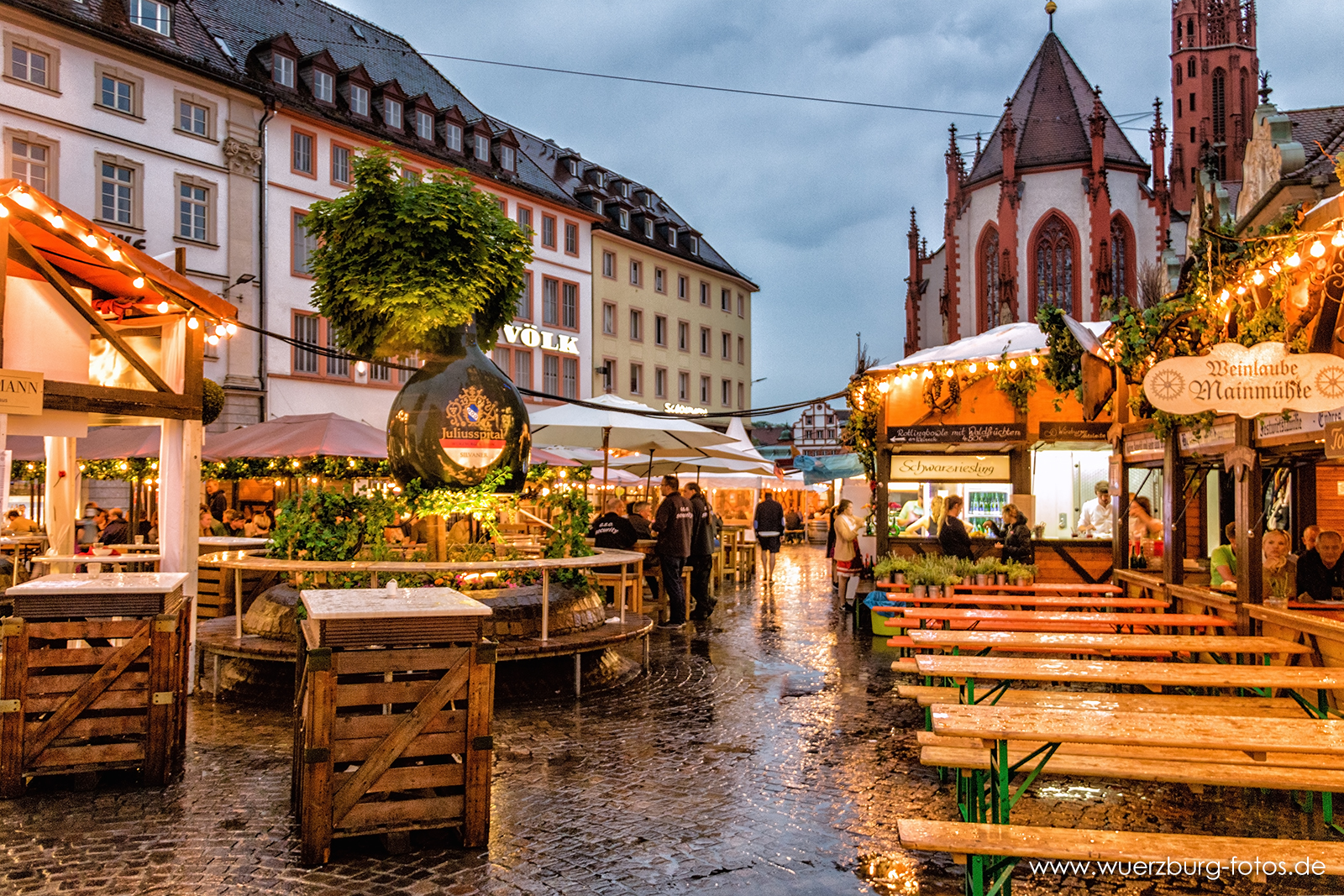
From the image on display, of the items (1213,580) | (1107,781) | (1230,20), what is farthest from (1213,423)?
(1230,20)

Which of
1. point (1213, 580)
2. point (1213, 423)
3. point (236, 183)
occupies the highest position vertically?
point (236, 183)

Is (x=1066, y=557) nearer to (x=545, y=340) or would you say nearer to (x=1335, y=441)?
(x=1335, y=441)

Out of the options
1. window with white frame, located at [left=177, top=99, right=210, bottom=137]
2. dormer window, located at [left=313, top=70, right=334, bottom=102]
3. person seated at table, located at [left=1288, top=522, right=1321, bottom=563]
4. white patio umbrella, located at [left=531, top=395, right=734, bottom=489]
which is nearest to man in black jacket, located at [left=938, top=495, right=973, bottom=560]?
white patio umbrella, located at [left=531, top=395, right=734, bottom=489]

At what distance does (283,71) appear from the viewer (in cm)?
3016

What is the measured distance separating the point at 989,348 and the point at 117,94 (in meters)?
22.9

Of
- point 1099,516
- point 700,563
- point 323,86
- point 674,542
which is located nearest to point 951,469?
point 1099,516

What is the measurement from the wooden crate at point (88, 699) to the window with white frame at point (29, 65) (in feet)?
75.2

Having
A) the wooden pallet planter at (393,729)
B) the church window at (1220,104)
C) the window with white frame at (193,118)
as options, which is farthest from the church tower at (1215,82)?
the wooden pallet planter at (393,729)

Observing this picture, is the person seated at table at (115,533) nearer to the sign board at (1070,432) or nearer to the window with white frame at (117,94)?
the window with white frame at (117,94)

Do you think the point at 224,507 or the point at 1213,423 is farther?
the point at 224,507

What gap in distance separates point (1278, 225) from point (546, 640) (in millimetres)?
6359

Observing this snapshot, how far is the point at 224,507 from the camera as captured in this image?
21.3 m

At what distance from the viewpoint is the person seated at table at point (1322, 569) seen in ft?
26.7

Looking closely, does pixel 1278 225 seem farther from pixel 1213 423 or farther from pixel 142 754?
pixel 142 754
